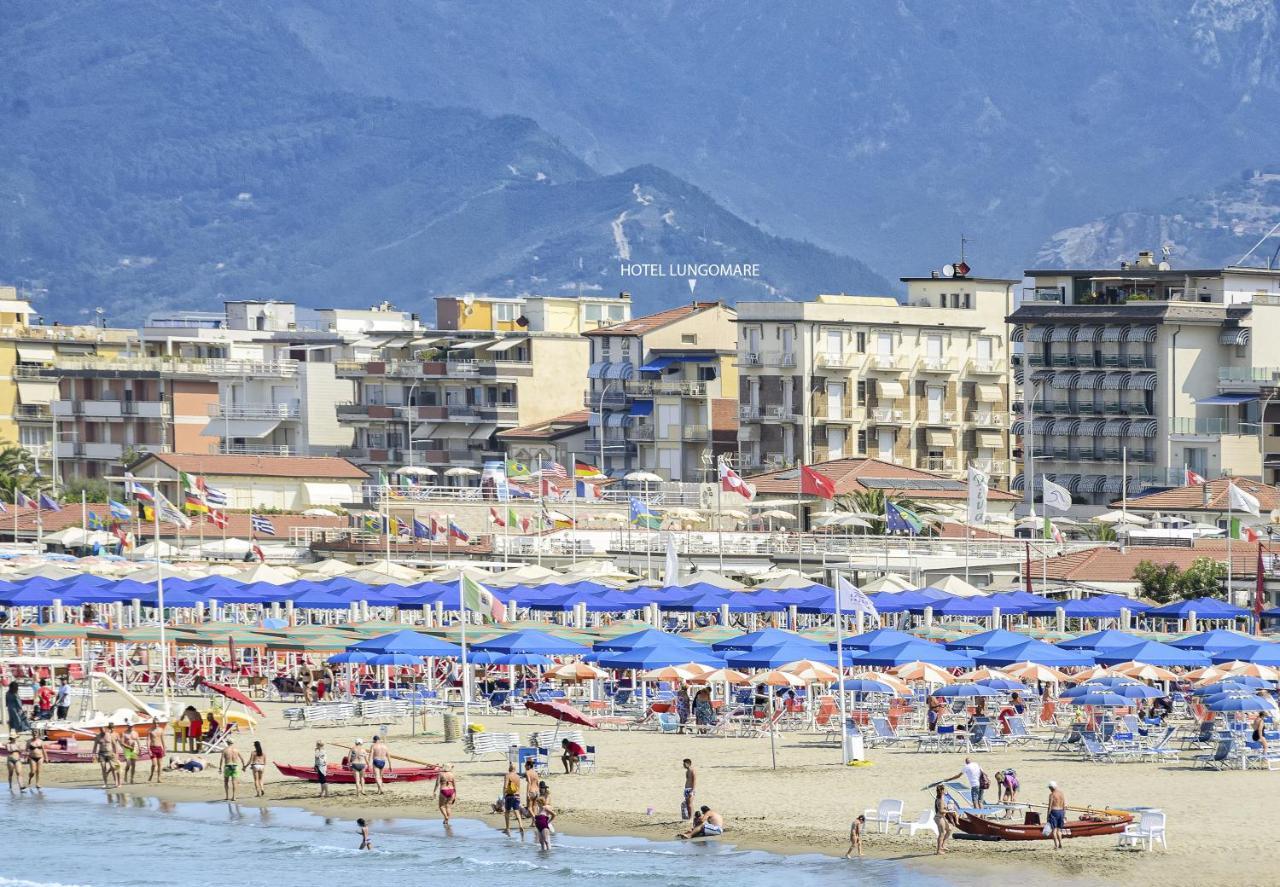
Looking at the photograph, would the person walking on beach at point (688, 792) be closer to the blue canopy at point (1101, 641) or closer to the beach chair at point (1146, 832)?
the beach chair at point (1146, 832)

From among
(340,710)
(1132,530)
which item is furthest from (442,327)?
(340,710)

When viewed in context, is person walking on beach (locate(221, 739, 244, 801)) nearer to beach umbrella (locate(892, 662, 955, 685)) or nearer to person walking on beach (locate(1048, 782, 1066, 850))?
beach umbrella (locate(892, 662, 955, 685))

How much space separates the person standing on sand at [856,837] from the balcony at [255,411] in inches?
3952

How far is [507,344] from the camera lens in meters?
137

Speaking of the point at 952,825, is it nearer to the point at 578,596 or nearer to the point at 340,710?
the point at 340,710

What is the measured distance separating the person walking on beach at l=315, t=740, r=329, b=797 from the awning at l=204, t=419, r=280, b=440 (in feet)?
292

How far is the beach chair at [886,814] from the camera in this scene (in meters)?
43.3

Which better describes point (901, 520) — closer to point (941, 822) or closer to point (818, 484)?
point (818, 484)

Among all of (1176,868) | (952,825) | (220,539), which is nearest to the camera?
(1176,868)

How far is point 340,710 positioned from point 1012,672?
15.2 metres

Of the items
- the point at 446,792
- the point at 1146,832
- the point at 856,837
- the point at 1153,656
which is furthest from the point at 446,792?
the point at 1153,656

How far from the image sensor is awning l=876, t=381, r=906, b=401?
11544 centimetres

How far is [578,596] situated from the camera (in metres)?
72.0

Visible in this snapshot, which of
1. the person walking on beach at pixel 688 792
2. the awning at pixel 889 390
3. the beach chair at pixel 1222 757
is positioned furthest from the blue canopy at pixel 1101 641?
the awning at pixel 889 390
